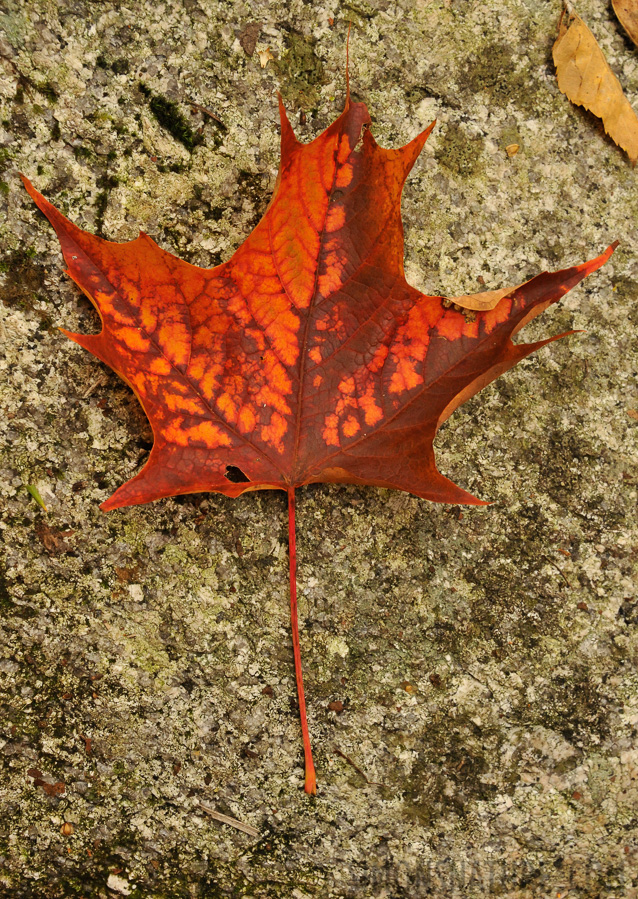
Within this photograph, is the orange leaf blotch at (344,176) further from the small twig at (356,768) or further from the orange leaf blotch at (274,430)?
the small twig at (356,768)

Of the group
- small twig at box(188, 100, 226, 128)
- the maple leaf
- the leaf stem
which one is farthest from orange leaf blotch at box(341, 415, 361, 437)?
small twig at box(188, 100, 226, 128)

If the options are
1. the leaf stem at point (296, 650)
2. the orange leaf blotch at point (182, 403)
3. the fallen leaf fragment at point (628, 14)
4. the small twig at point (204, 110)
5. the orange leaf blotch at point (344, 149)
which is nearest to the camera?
the orange leaf blotch at point (344, 149)

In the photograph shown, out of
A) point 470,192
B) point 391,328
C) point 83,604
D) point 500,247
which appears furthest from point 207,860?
point 470,192

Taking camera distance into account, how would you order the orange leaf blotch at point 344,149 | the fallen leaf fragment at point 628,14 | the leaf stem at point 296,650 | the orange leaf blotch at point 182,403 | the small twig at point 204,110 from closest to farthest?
1. the orange leaf blotch at point 344,149
2. the orange leaf blotch at point 182,403
3. the leaf stem at point 296,650
4. the small twig at point 204,110
5. the fallen leaf fragment at point 628,14

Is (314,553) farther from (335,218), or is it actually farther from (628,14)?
(628,14)

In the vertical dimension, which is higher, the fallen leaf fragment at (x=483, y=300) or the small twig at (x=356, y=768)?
the fallen leaf fragment at (x=483, y=300)

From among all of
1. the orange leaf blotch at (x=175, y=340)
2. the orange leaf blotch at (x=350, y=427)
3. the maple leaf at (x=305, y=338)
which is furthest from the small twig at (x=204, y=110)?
the orange leaf blotch at (x=350, y=427)

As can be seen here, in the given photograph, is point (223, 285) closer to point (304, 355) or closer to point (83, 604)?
point (304, 355)

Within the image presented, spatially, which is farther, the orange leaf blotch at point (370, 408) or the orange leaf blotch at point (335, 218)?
the orange leaf blotch at point (370, 408)
